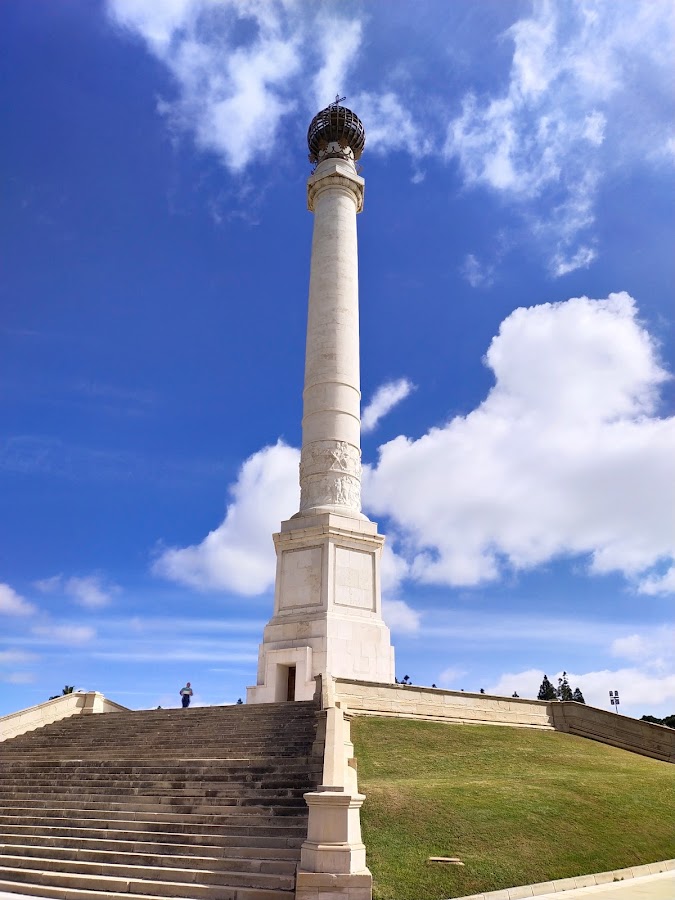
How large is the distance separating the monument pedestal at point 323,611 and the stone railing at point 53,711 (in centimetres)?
555

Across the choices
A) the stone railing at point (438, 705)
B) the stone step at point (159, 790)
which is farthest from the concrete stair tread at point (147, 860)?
the stone railing at point (438, 705)

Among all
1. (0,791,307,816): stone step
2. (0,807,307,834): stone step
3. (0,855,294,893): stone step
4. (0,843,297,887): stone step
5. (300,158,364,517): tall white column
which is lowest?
(0,855,294,893): stone step

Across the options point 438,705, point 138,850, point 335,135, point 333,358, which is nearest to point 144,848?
point 138,850

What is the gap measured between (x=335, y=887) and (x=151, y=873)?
3.45 metres

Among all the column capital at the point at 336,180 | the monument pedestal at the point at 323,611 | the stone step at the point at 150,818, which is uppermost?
the column capital at the point at 336,180

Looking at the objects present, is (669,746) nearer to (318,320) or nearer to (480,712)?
(480,712)

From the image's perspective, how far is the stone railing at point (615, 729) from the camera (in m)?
23.7

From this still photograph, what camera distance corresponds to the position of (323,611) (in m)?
26.8

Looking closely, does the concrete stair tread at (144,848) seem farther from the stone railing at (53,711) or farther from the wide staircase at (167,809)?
the stone railing at (53,711)

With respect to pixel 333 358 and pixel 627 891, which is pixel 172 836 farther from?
pixel 333 358

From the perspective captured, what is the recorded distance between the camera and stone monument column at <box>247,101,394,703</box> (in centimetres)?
2653

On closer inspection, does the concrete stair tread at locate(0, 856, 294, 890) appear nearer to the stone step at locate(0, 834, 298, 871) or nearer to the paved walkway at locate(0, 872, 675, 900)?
the stone step at locate(0, 834, 298, 871)

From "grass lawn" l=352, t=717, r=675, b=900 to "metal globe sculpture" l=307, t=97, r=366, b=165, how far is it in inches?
1188

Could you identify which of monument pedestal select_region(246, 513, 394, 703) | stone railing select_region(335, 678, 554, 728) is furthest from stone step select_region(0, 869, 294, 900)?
monument pedestal select_region(246, 513, 394, 703)
